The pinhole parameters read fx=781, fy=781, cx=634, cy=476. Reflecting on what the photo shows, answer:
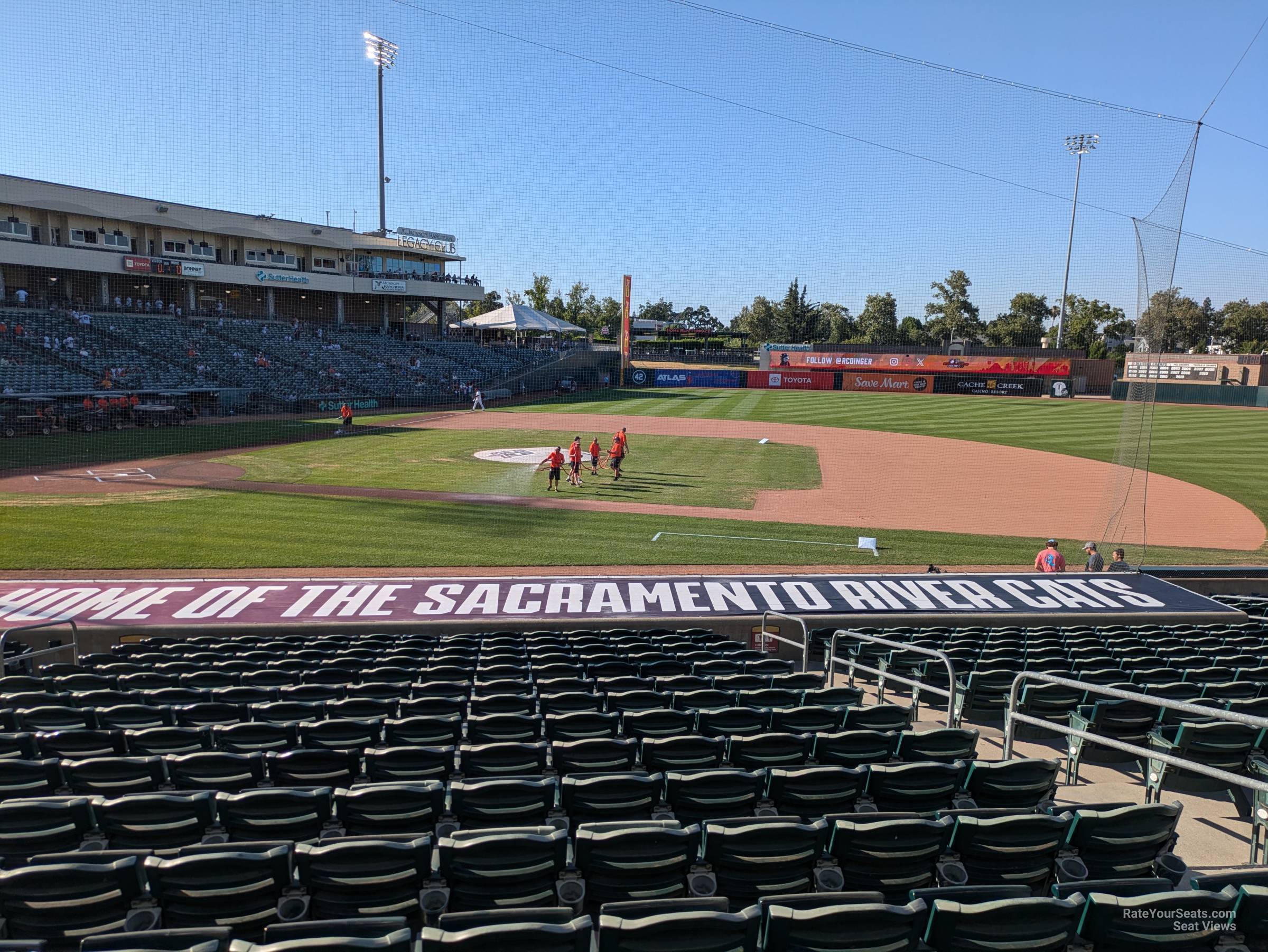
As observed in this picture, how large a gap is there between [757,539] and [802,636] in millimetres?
8000

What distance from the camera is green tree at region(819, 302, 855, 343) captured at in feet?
284

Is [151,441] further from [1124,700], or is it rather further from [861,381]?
[861,381]

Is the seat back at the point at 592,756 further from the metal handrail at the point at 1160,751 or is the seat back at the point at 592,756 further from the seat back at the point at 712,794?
the metal handrail at the point at 1160,751

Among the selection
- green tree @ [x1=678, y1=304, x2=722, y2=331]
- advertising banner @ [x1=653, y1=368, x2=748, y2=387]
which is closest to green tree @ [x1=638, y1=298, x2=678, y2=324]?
green tree @ [x1=678, y1=304, x2=722, y2=331]

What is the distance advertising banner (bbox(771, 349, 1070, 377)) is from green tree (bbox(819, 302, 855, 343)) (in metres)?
14.8

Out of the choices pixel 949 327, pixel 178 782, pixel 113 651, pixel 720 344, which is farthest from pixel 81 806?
pixel 720 344

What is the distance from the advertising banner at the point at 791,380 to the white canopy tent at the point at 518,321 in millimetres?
18966

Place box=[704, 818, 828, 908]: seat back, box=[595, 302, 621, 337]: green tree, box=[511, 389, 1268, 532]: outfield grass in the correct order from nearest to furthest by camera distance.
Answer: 1. box=[704, 818, 828, 908]: seat back
2. box=[511, 389, 1268, 532]: outfield grass
3. box=[595, 302, 621, 337]: green tree

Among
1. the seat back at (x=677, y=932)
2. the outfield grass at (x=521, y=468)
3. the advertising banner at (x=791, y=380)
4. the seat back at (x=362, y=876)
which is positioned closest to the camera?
the seat back at (x=677, y=932)

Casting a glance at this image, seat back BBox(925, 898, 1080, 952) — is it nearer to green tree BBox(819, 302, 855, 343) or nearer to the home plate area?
the home plate area

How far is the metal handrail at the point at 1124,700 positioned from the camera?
15.8 feet

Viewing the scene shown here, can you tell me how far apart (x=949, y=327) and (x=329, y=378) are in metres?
50.1

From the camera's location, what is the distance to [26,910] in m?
3.64

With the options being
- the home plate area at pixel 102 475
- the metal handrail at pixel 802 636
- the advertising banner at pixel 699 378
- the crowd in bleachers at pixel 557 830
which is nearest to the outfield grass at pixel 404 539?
the home plate area at pixel 102 475
